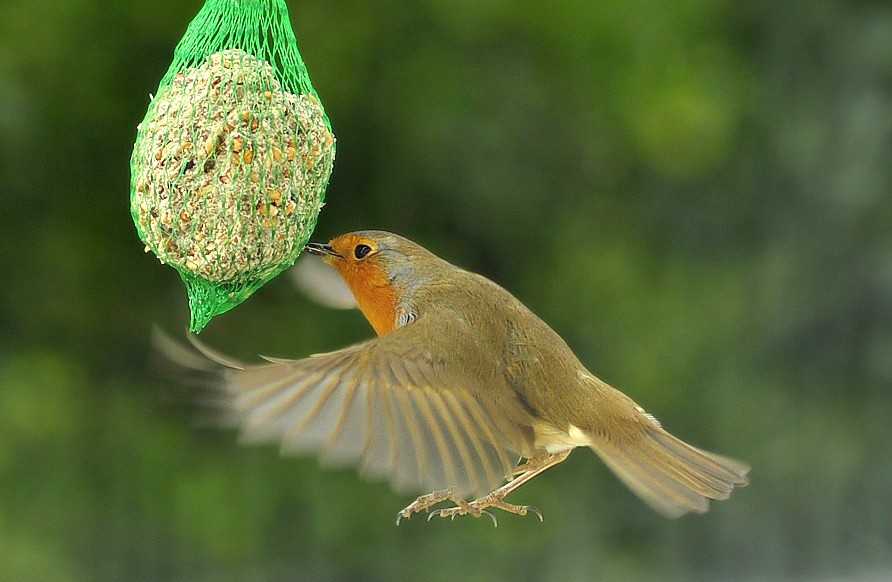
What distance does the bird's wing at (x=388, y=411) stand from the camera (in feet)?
8.08

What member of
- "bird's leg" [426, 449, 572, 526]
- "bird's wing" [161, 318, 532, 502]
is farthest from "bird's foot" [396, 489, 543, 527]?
"bird's wing" [161, 318, 532, 502]

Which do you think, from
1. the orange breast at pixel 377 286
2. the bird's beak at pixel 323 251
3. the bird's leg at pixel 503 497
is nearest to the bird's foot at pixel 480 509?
the bird's leg at pixel 503 497

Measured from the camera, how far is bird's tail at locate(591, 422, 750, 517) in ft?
9.66

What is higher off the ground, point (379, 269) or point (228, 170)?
point (228, 170)

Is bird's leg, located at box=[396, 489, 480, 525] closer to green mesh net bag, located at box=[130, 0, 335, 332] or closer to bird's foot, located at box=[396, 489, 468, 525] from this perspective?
bird's foot, located at box=[396, 489, 468, 525]

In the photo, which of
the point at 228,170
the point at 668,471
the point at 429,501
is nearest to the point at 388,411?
the point at 429,501

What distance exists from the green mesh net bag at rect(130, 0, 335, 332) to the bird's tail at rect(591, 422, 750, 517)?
0.89 meters

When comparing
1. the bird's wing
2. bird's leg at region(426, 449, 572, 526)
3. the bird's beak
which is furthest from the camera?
the bird's beak

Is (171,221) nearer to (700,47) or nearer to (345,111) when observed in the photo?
(345,111)

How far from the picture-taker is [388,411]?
2656 millimetres

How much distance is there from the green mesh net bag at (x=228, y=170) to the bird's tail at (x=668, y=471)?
891 millimetres

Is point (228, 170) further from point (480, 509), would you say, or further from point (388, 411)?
point (480, 509)

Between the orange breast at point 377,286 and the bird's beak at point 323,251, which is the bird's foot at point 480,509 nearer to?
the orange breast at point 377,286

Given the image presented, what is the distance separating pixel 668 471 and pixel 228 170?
1.22m
